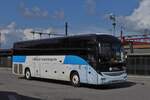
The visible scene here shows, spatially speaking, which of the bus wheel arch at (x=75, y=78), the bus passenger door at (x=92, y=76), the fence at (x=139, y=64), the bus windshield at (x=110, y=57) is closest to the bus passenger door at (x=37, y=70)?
the bus wheel arch at (x=75, y=78)

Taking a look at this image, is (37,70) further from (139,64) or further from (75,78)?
(139,64)

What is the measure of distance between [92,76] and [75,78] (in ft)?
5.84

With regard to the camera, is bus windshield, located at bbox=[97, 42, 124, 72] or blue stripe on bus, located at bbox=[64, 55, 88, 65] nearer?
bus windshield, located at bbox=[97, 42, 124, 72]

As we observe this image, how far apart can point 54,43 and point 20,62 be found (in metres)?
5.48

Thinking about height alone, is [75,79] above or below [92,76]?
below

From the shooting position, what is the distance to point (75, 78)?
24.0m

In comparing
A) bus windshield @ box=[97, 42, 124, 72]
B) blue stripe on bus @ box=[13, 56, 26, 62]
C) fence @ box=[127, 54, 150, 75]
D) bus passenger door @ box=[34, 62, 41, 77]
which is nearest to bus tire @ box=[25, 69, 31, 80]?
blue stripe on bus @ box=[13, 56, 26, 62]

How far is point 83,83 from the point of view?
23938 millimetres

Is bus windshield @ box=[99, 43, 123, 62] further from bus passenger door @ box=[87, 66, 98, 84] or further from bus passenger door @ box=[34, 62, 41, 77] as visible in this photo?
bus passenger door @ box=[34, 62, 41, 77]

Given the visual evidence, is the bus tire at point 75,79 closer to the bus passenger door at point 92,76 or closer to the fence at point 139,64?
the bus passenger door at point 92,76

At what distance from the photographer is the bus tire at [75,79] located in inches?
933

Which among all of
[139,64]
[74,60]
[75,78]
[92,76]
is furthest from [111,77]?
[139,64]

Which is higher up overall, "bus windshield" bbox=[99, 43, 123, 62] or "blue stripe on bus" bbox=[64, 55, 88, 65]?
"bus windshield" bbox=[99, 43, 123, 62]

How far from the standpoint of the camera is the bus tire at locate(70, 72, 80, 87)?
23700 mm
